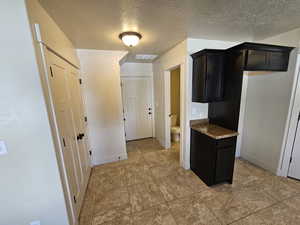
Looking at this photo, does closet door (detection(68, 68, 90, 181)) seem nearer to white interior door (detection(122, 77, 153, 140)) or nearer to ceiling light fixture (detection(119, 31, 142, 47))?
ceiling light fixture (detection(119, 31, 142, 47))

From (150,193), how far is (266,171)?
7.15 feet

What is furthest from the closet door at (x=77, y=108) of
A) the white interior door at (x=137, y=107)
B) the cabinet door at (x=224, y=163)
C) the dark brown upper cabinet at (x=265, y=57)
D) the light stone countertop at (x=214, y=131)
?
the dark brown upper cabinet at (x=265, y=57)

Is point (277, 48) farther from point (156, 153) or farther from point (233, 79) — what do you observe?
point (156, 153)

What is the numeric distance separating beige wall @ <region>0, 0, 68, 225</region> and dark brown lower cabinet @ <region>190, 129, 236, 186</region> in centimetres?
192

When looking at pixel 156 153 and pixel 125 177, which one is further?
pixel 156 153

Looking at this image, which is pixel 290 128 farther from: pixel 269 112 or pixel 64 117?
pixel 64 117

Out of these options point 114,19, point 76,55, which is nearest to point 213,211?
point 114,19

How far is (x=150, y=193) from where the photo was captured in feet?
6.09

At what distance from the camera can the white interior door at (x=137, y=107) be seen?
3.60 m

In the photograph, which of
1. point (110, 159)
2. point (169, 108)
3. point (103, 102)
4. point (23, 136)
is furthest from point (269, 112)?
point (23, 136)

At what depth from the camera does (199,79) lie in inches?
76.9

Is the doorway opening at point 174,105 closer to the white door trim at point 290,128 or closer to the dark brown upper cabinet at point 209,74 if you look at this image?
the dark brown upper cabinet at point 209,74

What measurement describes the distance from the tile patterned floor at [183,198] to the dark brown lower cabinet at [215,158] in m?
0.16

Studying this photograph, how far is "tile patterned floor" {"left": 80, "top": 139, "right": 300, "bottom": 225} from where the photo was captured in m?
1.46
